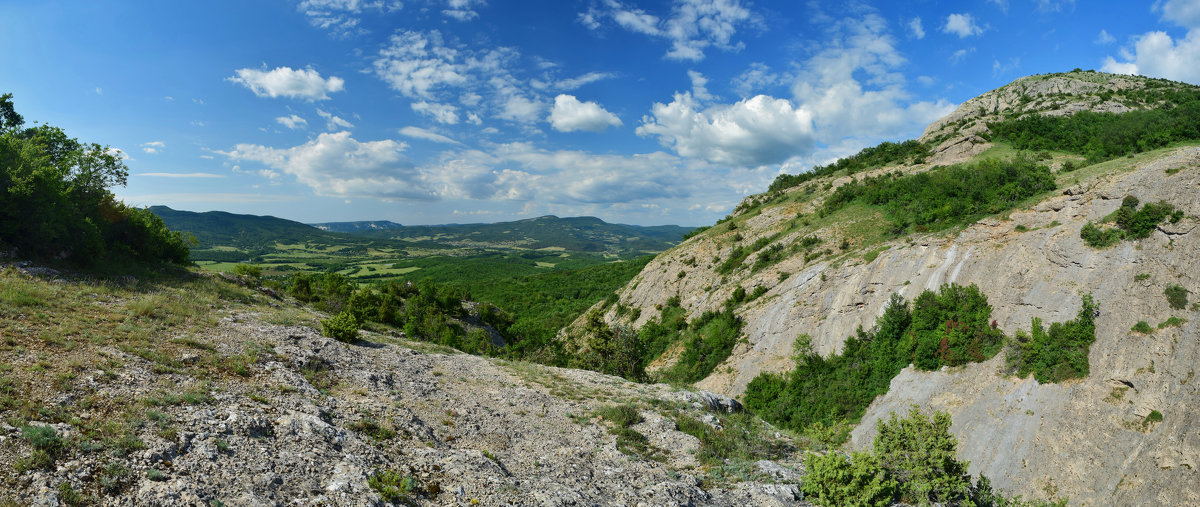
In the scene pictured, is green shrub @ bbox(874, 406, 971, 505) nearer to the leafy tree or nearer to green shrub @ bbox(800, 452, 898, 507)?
green shrub @ bbox(800, 452, 898, 507)

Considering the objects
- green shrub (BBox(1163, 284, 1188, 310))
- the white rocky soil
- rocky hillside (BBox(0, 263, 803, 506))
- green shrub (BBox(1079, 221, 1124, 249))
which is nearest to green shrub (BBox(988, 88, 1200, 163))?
green shrub (BBox(1079, 221, 1124, 249))

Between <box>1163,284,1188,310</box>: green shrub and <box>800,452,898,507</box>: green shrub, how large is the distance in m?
19.5

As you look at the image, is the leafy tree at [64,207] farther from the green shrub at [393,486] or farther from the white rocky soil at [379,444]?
the green shrub at [393,486]

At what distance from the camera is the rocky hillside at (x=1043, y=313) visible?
16219 mm

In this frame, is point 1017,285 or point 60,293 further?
point 1017,285

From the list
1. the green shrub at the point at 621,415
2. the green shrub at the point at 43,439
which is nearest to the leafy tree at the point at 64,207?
the green shrub at the point at 43,439

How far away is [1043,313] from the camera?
837 inches

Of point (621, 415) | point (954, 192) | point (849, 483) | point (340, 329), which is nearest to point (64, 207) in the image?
point (340, 329)

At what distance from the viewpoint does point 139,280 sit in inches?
828

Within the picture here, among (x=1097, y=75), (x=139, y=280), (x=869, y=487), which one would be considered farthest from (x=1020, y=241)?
(x=1097, y=75)

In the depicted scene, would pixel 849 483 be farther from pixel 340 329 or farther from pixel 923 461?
pixel 340 329

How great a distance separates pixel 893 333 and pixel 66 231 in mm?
43591

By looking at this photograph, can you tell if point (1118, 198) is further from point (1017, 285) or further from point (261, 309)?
point (261, 309)

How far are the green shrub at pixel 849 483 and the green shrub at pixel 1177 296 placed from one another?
1948 centimetres
